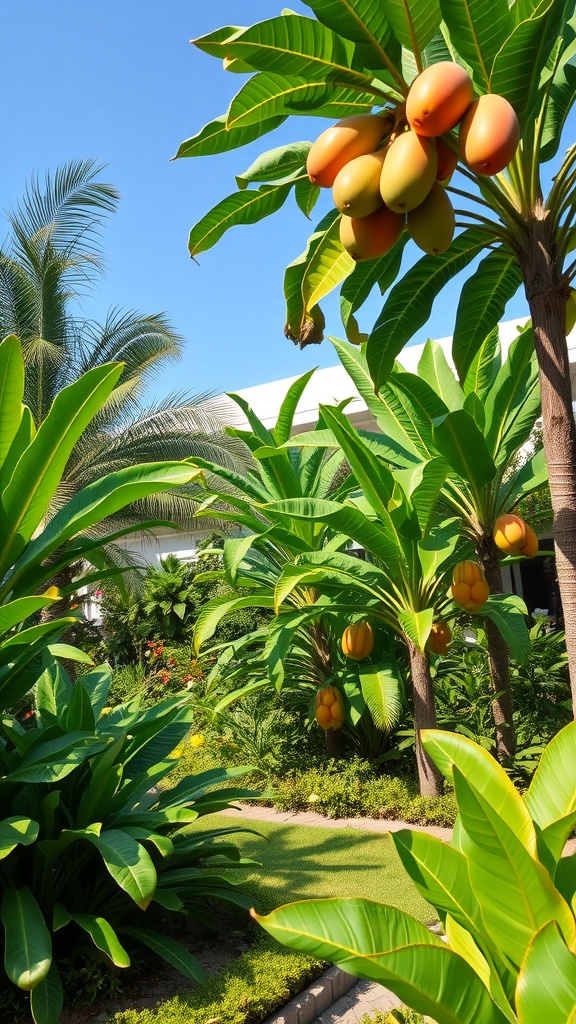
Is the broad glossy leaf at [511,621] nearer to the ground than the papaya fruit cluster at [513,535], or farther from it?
nearer to the ground

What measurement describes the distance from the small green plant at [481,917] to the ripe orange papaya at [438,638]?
3826 mm

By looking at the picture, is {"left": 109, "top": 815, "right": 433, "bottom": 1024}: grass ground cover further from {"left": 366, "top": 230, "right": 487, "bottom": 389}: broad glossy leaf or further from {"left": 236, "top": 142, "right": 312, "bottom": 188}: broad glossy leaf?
{"left": 236, "top": 142, "right": 312, "bottom": 188}: broad glossy leaf

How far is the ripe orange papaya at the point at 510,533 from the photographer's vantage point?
502 cm

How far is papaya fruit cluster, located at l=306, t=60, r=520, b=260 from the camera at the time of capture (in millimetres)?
1598

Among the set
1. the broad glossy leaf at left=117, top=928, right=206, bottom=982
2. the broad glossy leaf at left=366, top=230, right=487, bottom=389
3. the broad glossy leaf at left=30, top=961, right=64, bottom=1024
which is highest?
the broad glossy leaf at left=366, top=230, right=487, bottom=389

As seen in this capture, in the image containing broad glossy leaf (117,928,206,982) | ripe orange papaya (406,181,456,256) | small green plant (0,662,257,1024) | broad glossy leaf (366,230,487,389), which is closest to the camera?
ripe orange papaya (406,181,456,256)

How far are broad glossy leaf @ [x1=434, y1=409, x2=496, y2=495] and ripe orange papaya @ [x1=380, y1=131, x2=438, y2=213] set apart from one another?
2.71 m

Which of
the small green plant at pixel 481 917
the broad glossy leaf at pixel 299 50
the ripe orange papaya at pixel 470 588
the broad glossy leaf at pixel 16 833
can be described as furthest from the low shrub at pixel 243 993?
the broad glossy leaf at pixel 299 50

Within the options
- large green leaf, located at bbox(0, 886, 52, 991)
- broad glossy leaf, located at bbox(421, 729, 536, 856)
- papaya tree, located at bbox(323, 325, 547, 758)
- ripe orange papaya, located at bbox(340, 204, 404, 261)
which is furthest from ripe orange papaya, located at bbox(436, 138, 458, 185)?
papaya tree, located at bbox(323, 325, 547, 758)

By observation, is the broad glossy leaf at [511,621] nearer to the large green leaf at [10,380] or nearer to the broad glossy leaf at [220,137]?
the large green leaf at [10,380]

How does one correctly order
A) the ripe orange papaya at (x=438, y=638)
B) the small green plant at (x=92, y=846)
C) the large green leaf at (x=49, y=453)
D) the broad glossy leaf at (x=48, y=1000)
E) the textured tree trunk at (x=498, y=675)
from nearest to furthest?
the broad glossy leaf at (x=48, y=1000)
the small green plant at (x=92, y=846)
the large green leaf at (x=49, y=453)
the textured tree trunk at (x=498, y=675)
the ripe orange papaya at (x=438, y=638)

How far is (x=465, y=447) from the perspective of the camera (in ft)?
15.0

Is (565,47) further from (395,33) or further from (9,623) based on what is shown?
(9,623)

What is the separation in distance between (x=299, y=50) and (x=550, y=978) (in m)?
2.05
